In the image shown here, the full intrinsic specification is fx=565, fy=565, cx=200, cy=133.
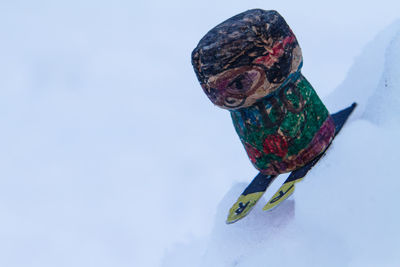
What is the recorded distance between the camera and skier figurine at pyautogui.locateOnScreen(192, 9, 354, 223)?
5.71ft

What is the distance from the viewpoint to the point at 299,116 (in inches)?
73.3

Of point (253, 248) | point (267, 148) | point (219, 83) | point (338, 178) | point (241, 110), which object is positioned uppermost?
point (219, 83)

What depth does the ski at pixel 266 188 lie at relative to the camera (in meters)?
1.86

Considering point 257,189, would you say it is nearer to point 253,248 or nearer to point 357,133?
point 253,248

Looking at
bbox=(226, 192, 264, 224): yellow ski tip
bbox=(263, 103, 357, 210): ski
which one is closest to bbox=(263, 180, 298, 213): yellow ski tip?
bbox=(263, 103, 357, 210): ski

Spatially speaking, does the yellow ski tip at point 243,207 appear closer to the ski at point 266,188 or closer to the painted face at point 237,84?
the ski at point 266,188

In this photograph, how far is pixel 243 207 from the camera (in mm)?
2023

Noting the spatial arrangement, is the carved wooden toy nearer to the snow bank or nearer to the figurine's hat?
the figurine's hat

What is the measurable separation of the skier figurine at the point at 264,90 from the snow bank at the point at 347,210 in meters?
0.14

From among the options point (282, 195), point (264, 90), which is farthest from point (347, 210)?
point (264, 90)

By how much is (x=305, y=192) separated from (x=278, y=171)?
0.29 meters

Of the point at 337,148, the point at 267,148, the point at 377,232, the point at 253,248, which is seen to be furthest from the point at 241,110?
the point at 377,232

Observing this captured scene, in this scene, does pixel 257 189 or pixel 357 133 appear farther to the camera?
pixel 257 189

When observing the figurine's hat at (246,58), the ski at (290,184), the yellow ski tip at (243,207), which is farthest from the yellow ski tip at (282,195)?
the figurine's hat at (246,58)
